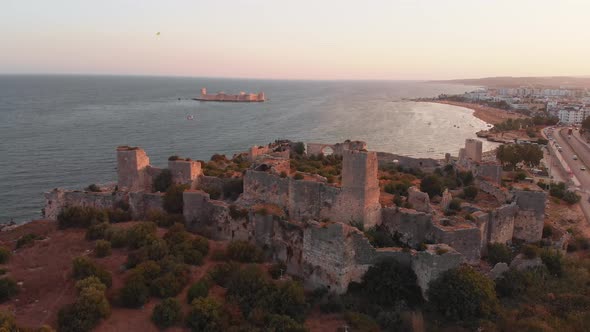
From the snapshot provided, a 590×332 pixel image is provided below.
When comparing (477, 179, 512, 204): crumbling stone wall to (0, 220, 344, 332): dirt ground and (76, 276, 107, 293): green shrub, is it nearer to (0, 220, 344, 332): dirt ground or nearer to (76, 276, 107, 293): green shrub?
(0, 220, 344, 332): dirt ground

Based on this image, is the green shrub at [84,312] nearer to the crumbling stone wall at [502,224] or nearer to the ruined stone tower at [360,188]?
the ruined stone tower at [360,188]

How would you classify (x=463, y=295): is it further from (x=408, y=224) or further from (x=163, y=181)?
(x=163, y=181)

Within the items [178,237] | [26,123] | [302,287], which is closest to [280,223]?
[302,287]

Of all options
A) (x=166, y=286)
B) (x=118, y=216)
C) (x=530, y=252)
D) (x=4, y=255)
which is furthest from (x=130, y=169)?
(x=530, y=252)

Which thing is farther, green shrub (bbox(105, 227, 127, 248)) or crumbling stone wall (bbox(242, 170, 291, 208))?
crumbling stone wall (bbox(242, 170, 291, 208))

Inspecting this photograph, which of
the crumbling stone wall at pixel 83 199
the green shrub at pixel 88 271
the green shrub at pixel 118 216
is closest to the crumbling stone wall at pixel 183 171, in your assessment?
the crumbling stone wall at pixel 83 199

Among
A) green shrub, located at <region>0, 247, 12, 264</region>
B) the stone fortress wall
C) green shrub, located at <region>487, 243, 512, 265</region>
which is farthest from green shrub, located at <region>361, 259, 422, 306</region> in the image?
green shrub, located at <region>0, 247, 12, 264</region>
